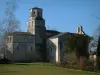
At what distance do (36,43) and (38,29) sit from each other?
459cm

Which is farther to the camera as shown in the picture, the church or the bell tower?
the bell tower

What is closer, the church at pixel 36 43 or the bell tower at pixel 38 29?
the church at pixel 36 43

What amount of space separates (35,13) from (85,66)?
5260 cm

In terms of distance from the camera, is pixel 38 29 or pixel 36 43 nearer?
pixel 36 43

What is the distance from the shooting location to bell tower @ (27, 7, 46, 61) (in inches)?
3467

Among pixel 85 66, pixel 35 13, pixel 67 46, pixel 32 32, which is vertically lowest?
pixel 85 66

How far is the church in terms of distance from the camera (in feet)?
274

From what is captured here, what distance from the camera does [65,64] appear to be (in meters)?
50.2

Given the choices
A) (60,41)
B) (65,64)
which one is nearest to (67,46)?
(60,41)

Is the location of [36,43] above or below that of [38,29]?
below

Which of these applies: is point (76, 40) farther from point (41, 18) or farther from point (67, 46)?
point (41, 18)

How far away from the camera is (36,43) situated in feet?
290

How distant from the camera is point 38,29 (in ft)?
290

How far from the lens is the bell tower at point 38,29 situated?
88.1 meters
